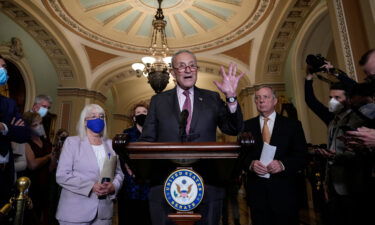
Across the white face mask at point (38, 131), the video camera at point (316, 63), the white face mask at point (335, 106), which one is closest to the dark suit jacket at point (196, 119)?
the video camera at point (316, 63)

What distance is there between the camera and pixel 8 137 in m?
1.69

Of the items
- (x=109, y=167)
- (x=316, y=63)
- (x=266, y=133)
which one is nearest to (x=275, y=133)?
(x=266, y=133)

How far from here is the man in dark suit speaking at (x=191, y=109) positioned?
1.16 metres

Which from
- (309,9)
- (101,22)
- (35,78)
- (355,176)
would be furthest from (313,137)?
(35,78)

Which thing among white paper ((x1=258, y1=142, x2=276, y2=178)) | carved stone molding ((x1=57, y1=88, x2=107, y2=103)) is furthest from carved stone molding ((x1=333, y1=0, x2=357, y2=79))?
carved stone molding ((x1=57, y1=88, x2=107, y2=103))

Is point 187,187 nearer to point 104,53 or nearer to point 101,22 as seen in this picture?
point 101,22

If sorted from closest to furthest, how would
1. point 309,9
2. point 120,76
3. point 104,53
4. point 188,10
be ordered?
point 309,9
point 188,10
point 104,53
point 120,76

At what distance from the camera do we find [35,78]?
729 centimetres

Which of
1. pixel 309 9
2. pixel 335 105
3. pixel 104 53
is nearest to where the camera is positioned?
pixel 335 105

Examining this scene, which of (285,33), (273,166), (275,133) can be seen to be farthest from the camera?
(285,33)

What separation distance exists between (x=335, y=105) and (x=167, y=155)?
195 centimetres

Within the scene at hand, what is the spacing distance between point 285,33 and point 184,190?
22.5 ft

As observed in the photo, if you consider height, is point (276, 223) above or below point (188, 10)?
below

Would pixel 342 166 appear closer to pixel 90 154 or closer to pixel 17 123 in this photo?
pixel 90 154
